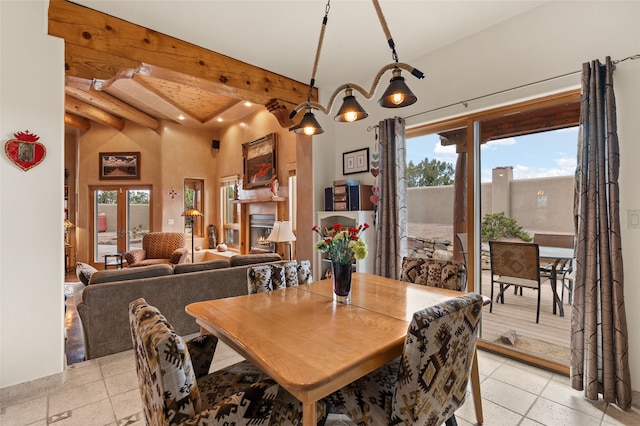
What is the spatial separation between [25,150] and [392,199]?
312 centimetres

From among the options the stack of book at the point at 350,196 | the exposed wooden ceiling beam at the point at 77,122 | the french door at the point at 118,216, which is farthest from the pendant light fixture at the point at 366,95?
the french door at the point at 118,216

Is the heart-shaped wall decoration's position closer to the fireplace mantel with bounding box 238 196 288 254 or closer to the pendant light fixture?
the pendant light fixture

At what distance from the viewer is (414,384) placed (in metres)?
1.22

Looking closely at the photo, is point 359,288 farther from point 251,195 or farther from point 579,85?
point 251,195

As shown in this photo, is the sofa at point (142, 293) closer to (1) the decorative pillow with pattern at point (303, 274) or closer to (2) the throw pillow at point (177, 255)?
(1) the decorative pillow with pattern at point (303, 274)

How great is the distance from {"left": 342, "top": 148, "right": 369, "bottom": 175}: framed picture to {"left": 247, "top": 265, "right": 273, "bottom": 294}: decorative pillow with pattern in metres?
2.05

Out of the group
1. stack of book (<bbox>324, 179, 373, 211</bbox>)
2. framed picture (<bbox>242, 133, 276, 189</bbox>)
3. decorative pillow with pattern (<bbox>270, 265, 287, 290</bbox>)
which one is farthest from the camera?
framed picture (<bbox>242, 133, 276, 189</bbox>)

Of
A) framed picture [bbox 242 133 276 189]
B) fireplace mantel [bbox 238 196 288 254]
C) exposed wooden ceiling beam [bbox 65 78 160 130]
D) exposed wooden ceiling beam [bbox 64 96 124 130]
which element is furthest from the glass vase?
exposed wooden ceiling beam [bbox 64 96 124 130]

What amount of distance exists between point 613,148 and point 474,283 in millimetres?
1509

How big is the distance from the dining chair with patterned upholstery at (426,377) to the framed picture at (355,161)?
2.61 metres

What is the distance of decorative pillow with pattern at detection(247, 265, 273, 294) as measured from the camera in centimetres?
224

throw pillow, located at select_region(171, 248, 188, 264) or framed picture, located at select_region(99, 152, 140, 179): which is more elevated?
framed picture, located at select_region(99, 152, 140, 179)

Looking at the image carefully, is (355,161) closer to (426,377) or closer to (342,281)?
(342,281)

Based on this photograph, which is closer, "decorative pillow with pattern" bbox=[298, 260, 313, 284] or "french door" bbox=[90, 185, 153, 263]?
"decorative pillow with pattern" bbox=[298, 260, 313, 284]
